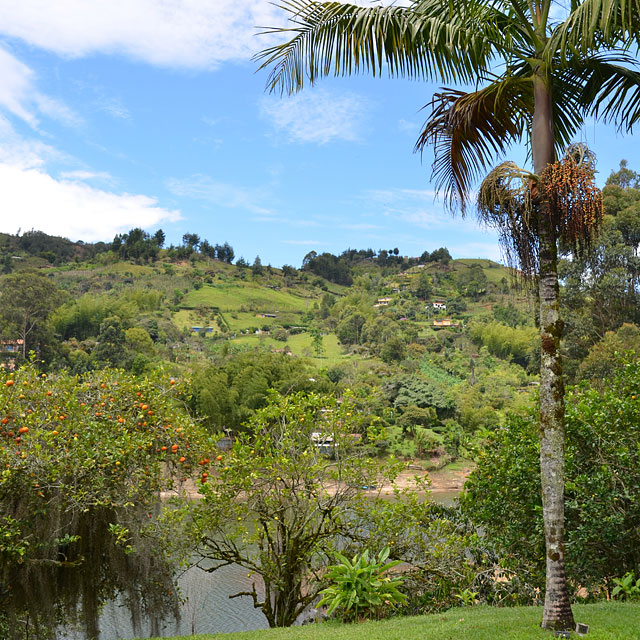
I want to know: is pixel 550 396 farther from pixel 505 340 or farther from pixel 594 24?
pixel 505 340

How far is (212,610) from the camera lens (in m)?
12.8

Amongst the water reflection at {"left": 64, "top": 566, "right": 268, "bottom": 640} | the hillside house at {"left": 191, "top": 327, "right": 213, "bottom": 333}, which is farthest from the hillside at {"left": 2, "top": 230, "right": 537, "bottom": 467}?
the water reflection at {"left": 64, "top": 566, "right": 268, "bottom": 640}

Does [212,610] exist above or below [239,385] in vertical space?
below

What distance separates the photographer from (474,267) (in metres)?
112

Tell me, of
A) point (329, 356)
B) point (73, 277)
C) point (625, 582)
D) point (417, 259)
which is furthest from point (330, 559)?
point (417, 259)

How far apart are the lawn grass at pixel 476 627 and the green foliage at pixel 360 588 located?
27 cm

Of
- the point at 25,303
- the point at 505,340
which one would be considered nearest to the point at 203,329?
the point at 25,303

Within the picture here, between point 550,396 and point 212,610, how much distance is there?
11.3 m

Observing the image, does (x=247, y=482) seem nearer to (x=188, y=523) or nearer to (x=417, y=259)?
(x=188, y=523)

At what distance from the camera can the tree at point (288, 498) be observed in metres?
7.17

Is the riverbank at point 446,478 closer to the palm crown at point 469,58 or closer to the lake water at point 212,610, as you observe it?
the lake water at point 212,610

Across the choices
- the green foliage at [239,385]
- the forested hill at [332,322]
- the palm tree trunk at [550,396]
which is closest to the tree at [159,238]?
the forested hill at [332,322]

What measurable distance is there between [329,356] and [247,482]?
6356 cm

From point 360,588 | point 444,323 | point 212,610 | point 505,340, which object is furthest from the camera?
point 444,323
